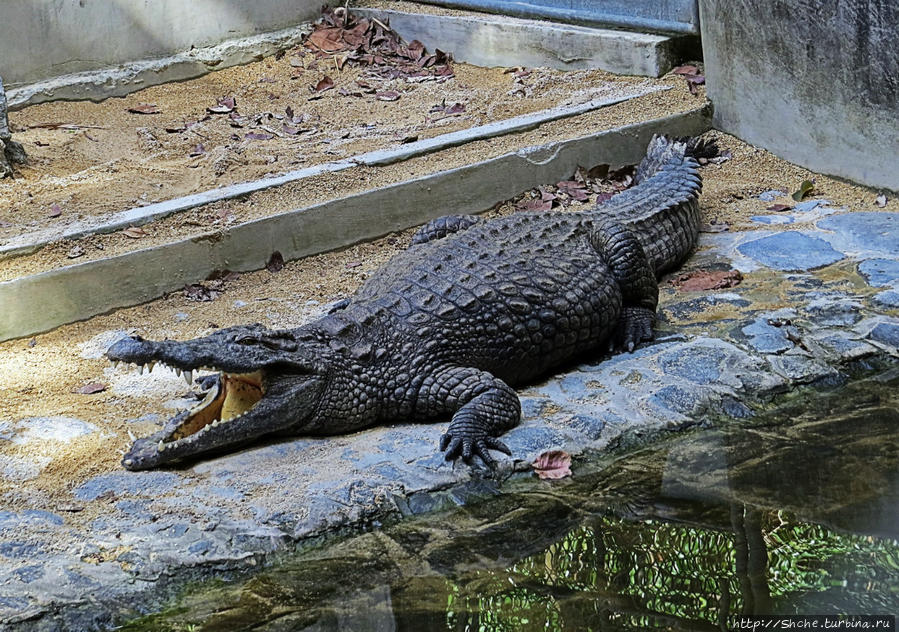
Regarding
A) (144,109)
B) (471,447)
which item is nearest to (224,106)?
(144,109)

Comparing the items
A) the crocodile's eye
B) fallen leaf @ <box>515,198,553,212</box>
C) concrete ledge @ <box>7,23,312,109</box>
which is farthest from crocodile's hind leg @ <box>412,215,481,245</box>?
concrete ledge @ <box>7,23,312,109</box>

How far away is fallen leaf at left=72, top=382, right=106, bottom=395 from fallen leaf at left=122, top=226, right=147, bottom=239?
1205 millimetres

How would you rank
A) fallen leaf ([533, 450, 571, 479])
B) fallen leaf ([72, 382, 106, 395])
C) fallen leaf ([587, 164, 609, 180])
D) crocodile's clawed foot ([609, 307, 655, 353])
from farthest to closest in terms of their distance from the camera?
fallen leaf ([587, 164, 609, 180])
crocodile's clawed foot ([609, 307, 655, 353])
fallen leaf ([72, 382, 106, 395])
fallen leaf ([533, 450, 571, 479])

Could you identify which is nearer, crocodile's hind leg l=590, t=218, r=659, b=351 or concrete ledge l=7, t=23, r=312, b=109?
crocodile's hind leg l=590, t=218, r=659, b=351

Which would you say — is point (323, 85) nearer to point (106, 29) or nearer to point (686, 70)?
point (106, 29)

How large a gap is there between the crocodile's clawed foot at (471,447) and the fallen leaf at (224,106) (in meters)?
5.12

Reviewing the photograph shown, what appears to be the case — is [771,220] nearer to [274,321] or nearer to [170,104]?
[274,321]

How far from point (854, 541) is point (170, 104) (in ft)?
22.3

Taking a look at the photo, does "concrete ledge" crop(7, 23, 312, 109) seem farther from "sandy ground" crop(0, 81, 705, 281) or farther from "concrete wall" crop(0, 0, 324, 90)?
"sandy ground" crop(0, 81, 705, 281)

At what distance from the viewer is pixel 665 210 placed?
A: 5785 millimetres

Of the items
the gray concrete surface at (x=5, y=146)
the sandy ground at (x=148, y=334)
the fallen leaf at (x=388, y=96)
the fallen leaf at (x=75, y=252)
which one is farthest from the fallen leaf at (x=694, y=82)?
the gray concrete surface at (x=5, y=146)

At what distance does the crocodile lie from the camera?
416 cm

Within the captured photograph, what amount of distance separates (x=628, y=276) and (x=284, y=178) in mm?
2273

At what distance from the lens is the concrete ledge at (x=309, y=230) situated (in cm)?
545
